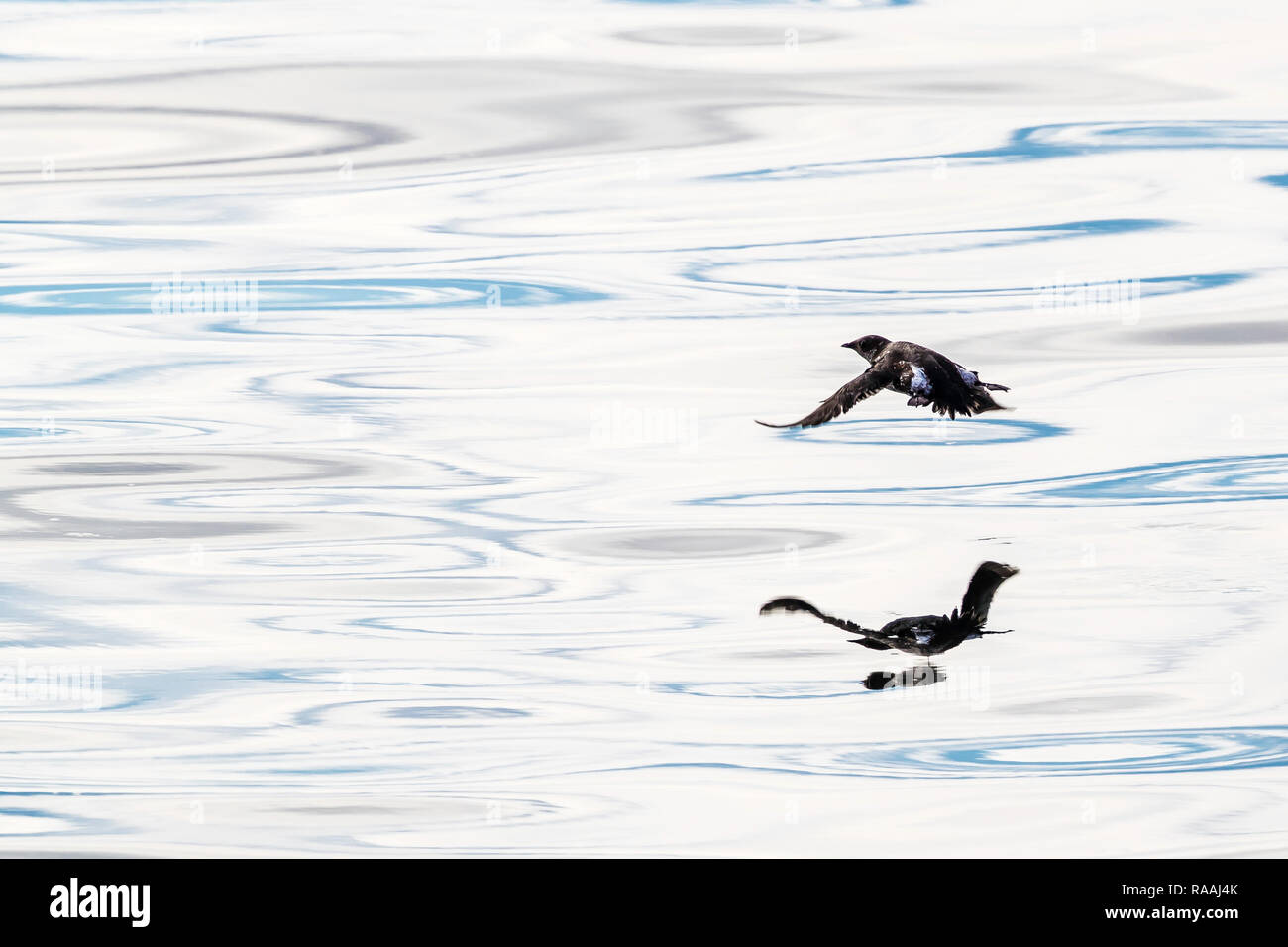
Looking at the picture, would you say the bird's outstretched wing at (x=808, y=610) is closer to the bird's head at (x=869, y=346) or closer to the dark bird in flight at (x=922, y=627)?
the dark bird in flight at (x=922, y=627)

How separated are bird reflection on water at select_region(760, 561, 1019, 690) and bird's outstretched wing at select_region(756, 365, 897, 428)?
122 cm

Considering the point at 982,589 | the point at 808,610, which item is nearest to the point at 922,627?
the point at 808,610

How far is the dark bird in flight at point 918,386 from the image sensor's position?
38.9 feet

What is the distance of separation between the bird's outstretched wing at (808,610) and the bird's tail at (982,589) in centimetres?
72

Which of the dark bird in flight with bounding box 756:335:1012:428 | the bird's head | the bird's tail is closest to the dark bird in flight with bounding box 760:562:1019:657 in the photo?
the bird's tail

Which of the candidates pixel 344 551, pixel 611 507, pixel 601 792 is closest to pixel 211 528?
pixel 344 551

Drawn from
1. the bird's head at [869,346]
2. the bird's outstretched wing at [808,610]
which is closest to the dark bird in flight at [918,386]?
the bird's head at [869,346]

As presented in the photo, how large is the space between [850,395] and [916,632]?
4.99 feet

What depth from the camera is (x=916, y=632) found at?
11.5m

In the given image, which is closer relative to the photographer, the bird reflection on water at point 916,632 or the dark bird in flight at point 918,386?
the bird reflection on water at point 916,632

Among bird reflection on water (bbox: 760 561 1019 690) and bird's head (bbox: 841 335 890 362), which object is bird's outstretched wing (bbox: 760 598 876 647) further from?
bird's head (bbox: 841 335 890 362)

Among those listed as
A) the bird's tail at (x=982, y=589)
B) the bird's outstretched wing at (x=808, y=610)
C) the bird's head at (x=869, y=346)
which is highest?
→ the bird's head at (x=869, y=346)

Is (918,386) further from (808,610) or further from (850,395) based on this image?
(808,610)

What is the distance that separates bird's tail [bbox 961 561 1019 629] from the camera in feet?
39.3
